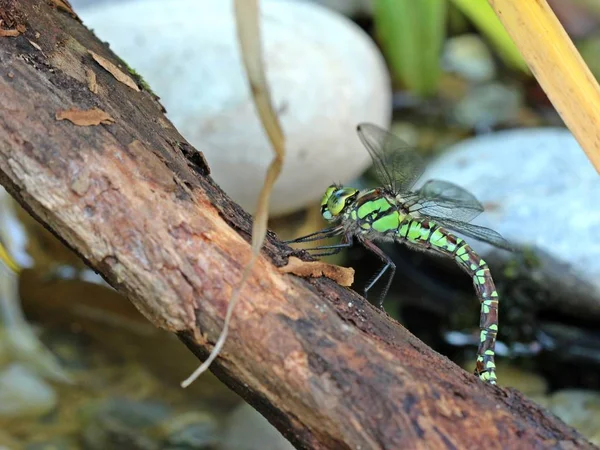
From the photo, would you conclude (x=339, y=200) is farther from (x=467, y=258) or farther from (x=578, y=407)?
(x=578, y=407)

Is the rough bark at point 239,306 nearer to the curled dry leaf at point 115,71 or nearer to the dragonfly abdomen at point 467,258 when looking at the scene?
the curled dry leaf at point 115,71

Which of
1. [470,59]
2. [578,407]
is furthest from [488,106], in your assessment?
[578,407]

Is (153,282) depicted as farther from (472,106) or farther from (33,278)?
(472,106)

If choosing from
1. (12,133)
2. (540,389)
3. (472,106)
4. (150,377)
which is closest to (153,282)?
(12,133)

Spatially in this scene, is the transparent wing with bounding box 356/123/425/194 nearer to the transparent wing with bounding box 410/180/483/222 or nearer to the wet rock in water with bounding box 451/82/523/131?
the transparent wing with bounding box 410/180/483/222

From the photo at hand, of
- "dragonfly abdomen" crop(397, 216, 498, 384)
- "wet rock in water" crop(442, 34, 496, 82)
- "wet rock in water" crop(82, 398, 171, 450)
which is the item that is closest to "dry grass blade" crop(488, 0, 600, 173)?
"dragonfly abdomen" crop(397, 216, 498, 384)

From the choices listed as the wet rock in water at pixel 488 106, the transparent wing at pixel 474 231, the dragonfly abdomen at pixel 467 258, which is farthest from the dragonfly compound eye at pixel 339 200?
the wet rock in water at pixel 488 106
